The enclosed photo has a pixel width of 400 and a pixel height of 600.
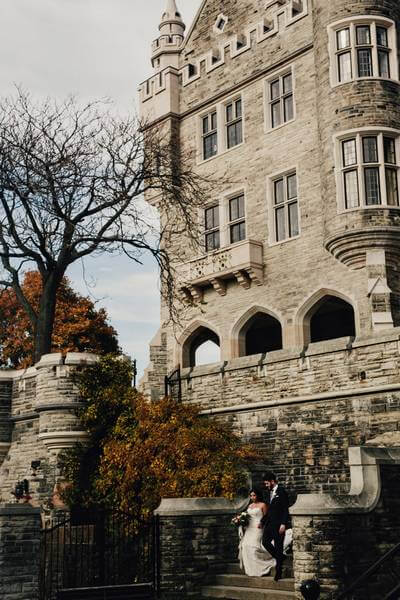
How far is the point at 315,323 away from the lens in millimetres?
27594

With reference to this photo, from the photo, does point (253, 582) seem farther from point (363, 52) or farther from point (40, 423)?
point (363, 52)

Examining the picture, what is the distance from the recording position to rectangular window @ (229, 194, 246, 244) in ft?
83.7

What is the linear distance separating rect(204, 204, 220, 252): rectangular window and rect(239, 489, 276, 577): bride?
1442 cm

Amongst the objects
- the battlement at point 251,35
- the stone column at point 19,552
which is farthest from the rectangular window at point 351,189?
the stone column at point 19,552

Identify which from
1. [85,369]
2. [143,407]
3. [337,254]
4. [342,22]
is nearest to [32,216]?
[85,369]

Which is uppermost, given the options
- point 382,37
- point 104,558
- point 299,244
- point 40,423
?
point 382,37

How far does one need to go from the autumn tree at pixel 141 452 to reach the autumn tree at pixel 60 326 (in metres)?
13.5

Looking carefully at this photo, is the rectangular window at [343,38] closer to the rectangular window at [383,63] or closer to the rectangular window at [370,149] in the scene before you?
the rectangular window at [383,63]

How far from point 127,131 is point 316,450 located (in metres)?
11.3

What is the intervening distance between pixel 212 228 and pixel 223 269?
2292 mm

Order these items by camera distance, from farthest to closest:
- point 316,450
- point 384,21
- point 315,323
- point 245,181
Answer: point 315,323, point 245,181, point 384,21, point 316,450

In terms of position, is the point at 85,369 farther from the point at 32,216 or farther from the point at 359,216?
the point at 359,216

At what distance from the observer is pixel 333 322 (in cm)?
2709

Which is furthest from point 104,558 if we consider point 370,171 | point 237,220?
point 237,220
